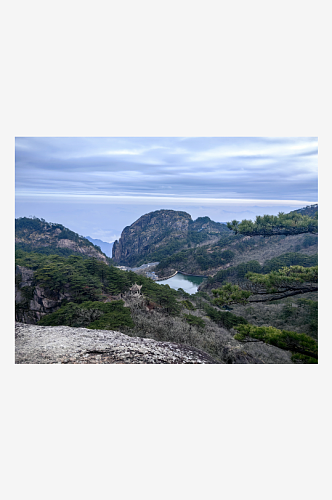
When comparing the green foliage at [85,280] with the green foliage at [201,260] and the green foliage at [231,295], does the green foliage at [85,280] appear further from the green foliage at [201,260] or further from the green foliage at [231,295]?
the green foliage at [201,260]

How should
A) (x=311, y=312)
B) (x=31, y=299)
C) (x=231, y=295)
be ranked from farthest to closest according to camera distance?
1. (x=31, y=299)
2. (x=311, y=312)
3. (x=231, y=295)

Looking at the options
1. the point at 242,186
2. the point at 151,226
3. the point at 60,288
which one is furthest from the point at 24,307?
the point at 151,226

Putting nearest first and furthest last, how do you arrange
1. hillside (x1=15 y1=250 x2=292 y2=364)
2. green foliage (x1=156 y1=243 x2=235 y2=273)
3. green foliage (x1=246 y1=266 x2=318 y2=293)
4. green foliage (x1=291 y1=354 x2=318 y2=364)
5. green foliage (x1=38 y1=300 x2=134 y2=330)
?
green foliage (x1=291 y1=354 x2=318 y2=364) < green foliage (x1=246 y1=266 x2=318 y2=293) < hillside (x1=15 y1=250 x2=292 y2=364) < green foliage (x1=38 y1=300 x2=134 y2=330) < green foliage (x1=156 y1=243 x2=235 y2=273)

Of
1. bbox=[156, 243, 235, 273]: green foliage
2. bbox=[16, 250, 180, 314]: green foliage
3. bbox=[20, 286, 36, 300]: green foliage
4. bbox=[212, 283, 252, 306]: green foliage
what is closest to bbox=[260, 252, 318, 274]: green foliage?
bbox=[212, 283, 252, 306]: green foliage

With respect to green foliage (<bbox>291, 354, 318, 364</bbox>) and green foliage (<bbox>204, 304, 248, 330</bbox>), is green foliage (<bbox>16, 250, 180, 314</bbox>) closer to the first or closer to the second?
green foliage (<bbox>204, 304, 248, 330</bbox>)

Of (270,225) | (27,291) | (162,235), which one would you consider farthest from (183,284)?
(162,235)

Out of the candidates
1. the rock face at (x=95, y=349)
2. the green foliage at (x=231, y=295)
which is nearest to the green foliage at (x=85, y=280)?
the rock face at (x=95, y=349)

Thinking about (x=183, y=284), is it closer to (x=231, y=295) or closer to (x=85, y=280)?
(x=85, y=280)
